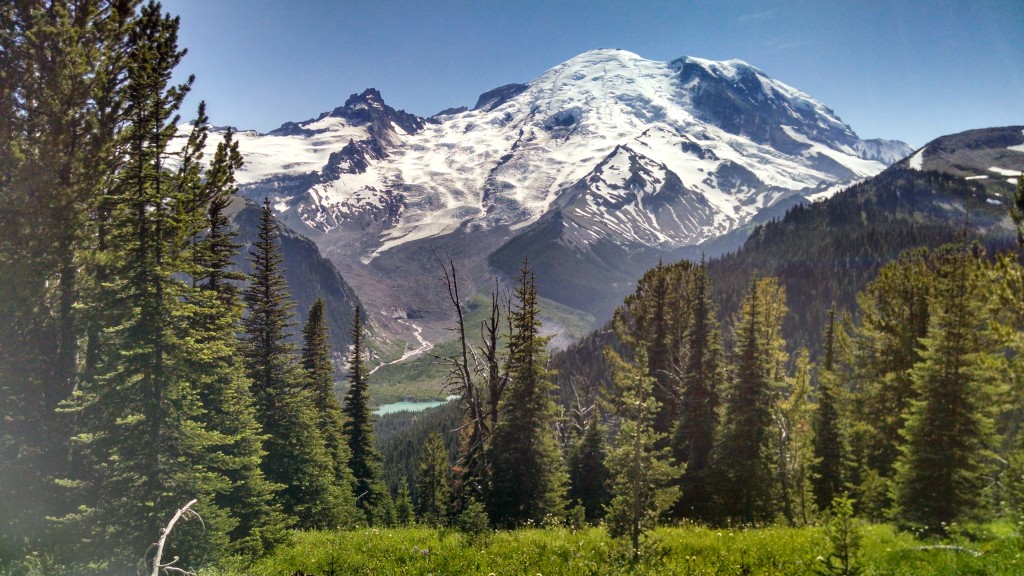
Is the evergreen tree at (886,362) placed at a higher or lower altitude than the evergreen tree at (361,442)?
higher

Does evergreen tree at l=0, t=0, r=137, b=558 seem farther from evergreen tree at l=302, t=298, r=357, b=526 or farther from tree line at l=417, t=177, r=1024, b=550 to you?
evergreen tree at l=302, t=298, r=357, b=526

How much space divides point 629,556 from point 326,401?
34.1 m

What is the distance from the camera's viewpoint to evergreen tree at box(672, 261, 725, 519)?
96.7ft

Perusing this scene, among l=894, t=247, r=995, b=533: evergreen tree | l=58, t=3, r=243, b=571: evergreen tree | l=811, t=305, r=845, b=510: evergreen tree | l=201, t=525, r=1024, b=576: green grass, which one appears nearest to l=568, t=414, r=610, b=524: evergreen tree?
l=811, t=305, r=845, b=510: evergreen tree

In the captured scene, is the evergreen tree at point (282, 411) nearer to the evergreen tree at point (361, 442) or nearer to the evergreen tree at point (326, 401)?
the evergreen tree at point (326, 401)

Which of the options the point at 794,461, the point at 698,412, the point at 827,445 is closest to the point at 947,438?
the point at 794,461

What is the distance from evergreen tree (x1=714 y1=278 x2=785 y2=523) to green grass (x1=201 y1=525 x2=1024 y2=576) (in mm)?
11254

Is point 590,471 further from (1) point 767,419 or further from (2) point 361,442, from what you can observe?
(2) point 361,442

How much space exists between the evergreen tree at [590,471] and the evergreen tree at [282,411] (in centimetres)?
1555

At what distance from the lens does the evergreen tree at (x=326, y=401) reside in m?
39.0

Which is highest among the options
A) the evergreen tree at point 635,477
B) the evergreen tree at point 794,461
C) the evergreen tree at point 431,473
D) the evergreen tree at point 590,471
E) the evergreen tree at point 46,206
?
the evergreen tree at point 46,206

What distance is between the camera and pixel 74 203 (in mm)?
16922

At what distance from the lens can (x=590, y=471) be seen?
1337 inches

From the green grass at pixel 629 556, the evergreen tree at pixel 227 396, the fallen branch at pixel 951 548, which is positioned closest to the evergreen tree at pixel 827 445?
the green grass at pixel 629 556
